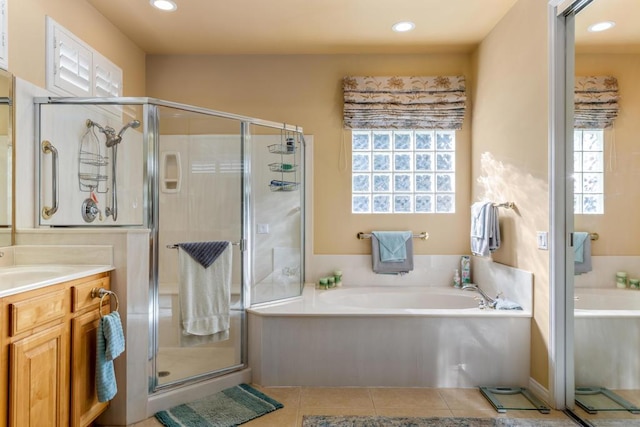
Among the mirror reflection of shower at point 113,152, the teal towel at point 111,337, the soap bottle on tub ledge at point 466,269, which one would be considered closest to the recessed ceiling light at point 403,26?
the soap bottle on tub ledge at point 466,269

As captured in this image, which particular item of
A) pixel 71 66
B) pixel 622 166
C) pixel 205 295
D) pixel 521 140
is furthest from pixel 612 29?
pixel 71 66

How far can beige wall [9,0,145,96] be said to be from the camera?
2.14 m

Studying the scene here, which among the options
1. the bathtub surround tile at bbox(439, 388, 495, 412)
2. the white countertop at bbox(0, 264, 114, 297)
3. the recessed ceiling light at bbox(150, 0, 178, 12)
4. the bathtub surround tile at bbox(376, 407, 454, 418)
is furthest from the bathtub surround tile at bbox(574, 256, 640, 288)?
the recessed ceiling light at bbox(150, 0, 178, 12)

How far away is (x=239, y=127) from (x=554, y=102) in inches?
78.6

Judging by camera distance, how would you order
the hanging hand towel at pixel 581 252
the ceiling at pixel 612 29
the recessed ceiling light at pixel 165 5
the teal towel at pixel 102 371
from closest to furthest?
the ceiling at pixel 612 29 → the teal towel at pixel 102 371 → the hanging hand towel at pixel 581 252 → the recessed ceiling light at pixel 165 5

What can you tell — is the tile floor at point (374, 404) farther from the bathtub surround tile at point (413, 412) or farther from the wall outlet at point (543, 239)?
the wall outlet at point (543, 239)

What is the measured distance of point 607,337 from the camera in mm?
1989

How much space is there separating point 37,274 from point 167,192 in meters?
0.81

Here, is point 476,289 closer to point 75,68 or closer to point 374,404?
point 374,404

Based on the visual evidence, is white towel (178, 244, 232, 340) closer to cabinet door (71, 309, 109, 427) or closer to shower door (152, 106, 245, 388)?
shower door (152, 106, 245, 388)

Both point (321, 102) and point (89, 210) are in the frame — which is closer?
point (89, 210)

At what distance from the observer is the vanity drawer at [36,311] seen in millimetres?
1476

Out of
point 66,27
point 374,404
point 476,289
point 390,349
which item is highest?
point 66,27

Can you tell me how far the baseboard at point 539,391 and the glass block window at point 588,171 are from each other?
3.65ft
